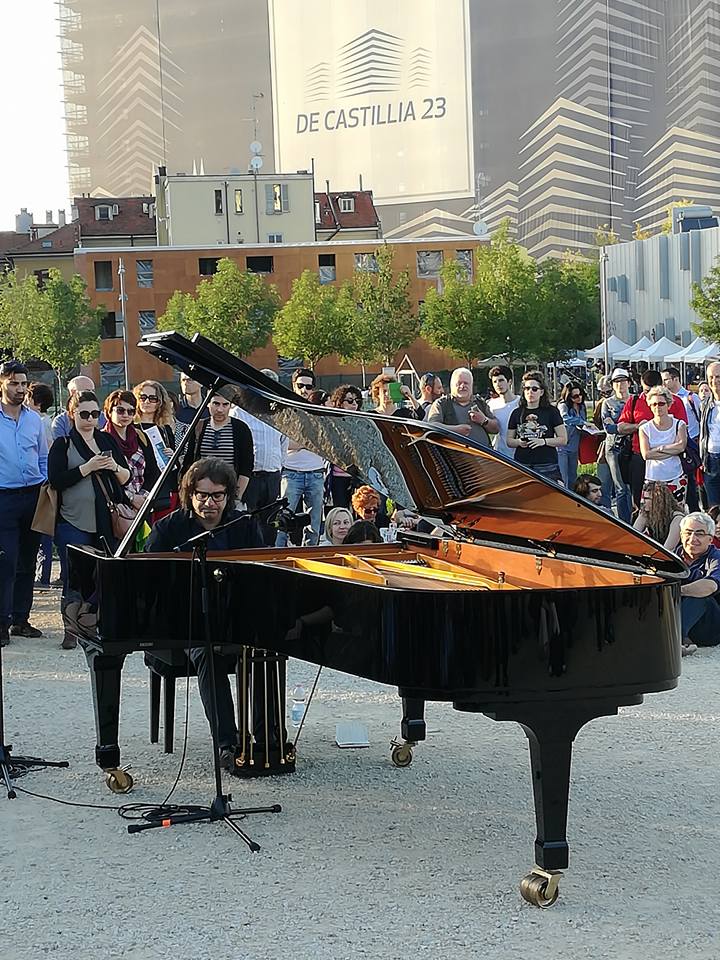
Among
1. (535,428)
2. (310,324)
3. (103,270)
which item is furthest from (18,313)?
(535,428)

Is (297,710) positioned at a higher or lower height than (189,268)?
lower

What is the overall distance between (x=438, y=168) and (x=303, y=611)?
10970 centimetres

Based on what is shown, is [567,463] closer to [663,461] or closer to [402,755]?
[663,461]

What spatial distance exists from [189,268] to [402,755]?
6092cm

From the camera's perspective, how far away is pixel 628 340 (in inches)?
2176

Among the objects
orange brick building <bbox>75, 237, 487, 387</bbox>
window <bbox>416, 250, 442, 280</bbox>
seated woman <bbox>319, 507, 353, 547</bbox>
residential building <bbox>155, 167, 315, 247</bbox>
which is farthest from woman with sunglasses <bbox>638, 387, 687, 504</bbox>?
residential building <bbox>155, 167, 315, 247</bbox>

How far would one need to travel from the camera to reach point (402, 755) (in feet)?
19.9

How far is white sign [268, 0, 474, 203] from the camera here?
110000 millimetres

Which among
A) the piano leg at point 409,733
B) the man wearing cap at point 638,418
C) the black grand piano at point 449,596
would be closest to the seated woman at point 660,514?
the man wearing cap at point 638,418

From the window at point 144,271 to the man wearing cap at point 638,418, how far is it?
54.6 meters

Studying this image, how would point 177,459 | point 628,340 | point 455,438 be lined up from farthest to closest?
point 628,340
point 177,459
point 455,438

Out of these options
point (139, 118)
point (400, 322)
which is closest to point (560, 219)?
point (139, 118)

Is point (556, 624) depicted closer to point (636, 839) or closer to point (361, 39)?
point (636, 839)

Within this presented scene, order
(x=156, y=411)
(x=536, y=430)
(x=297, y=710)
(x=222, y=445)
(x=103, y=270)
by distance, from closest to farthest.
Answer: (x=297, y=710) → (x=222, y=445) → (x=156, y=411) → (x=536, y=430) → (x=103, y=270)
